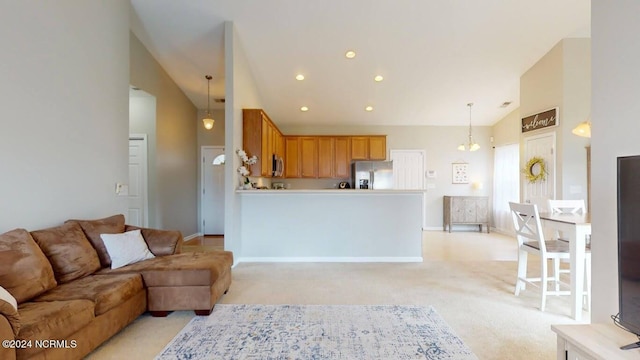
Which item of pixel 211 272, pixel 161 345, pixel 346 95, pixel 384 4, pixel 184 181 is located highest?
pixel 384 4

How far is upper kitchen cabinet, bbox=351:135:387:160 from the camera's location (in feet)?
24.7

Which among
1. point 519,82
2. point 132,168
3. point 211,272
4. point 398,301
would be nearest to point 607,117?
point 398,301

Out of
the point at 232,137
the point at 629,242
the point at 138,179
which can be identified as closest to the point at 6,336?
the point at 629,242

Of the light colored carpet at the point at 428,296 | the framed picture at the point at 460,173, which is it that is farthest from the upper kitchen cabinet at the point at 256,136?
the framed picture at the point at 460,173

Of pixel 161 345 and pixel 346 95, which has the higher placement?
pixel 346 95

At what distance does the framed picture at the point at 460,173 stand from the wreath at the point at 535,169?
7.36 feet

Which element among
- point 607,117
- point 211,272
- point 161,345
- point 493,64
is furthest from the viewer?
point 493,64

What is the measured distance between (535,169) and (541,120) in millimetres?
817

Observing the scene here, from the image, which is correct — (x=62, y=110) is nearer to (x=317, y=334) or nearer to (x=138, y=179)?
(x=138, y=179)

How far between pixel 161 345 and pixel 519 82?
665cm

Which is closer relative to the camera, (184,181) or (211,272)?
(211,272)

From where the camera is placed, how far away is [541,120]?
5.09 metres

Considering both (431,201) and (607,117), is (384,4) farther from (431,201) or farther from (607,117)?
(431,201)

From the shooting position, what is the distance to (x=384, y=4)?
398 centimetres
